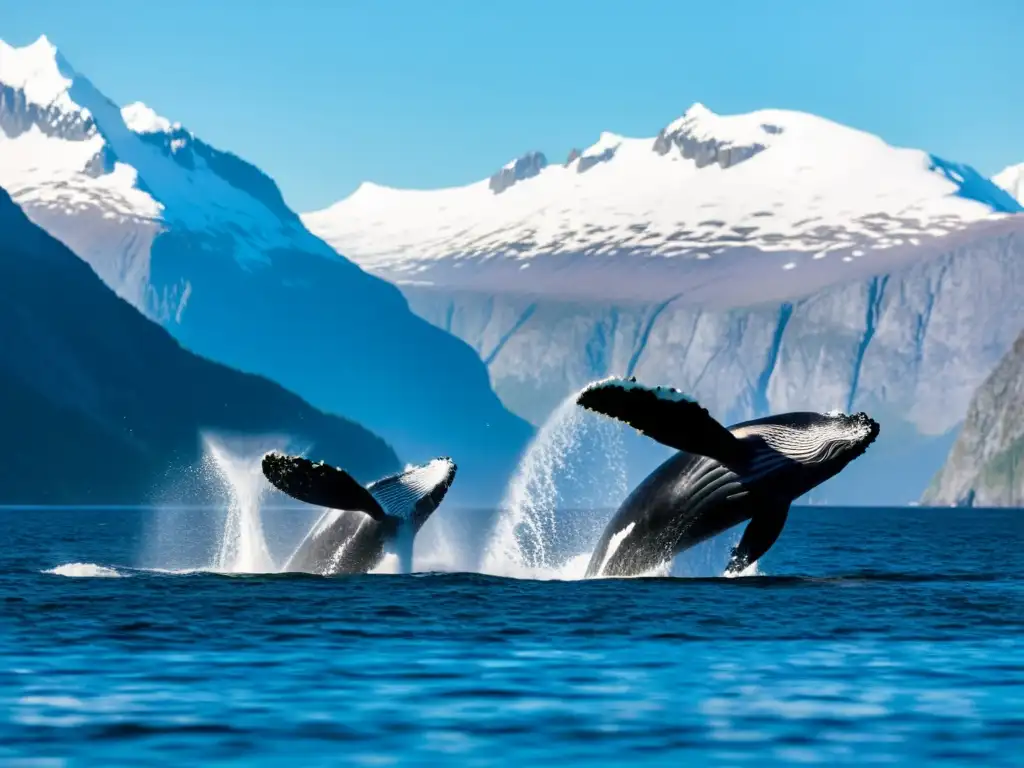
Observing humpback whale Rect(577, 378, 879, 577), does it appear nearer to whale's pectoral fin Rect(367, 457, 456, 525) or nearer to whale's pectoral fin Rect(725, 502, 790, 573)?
whale's pectoral fin Rect(725, 502, 790, 573)

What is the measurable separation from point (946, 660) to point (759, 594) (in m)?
6.39

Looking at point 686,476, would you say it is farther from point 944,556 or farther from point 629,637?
point 944,556

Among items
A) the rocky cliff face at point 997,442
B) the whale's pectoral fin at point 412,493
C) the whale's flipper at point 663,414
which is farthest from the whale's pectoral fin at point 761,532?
the rocky cliff face at point 997,442

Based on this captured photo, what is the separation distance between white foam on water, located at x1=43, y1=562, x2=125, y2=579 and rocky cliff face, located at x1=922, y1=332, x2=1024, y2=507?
6389 inches

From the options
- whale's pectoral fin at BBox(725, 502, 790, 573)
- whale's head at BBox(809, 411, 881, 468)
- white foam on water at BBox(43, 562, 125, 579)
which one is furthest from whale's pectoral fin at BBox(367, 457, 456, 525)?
whale's head at BBox(809, 411, 881, 468)

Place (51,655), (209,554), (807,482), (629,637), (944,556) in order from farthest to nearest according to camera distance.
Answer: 1. (944,556)
2. (209,554)
3. (807,482)
4. (629,637)
5. (51,655)

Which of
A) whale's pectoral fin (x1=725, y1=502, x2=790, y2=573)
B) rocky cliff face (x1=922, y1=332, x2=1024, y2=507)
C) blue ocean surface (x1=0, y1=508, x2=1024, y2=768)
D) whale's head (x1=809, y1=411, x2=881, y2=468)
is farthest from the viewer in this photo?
rocky cliff face (x1=922, y1=332, x2=1024, y2=507)

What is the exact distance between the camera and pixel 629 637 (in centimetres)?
1708

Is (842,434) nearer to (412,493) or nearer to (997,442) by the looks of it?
(412,493)

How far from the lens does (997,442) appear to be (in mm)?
188875

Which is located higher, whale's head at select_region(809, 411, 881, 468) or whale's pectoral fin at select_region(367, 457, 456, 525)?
whale's head at select_region(809, 411, 881, 468)

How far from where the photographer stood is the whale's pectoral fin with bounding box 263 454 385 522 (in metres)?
19.3

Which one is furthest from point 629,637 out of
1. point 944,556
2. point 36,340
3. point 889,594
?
point 36,340

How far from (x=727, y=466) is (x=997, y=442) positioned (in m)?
177
